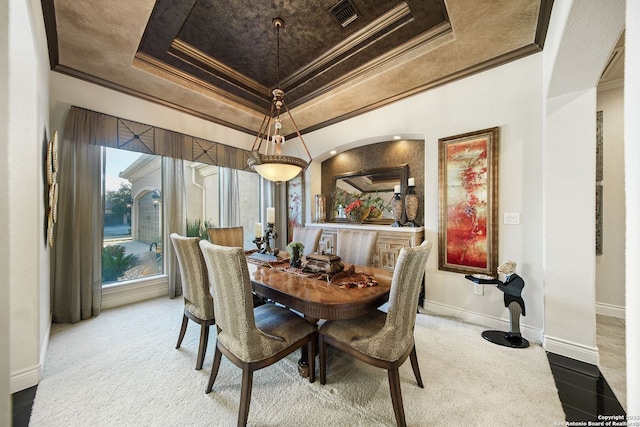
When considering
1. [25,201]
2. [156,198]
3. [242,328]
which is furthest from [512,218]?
[156,198]

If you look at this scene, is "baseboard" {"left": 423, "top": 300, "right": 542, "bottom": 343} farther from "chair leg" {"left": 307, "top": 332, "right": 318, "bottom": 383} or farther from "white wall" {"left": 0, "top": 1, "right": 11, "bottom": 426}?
"white wall" {"left": 0, "top": 1, "right": 11, "bottom": 426}

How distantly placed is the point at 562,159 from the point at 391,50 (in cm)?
201

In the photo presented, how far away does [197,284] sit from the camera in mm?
1917

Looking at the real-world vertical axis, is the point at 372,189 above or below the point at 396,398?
above

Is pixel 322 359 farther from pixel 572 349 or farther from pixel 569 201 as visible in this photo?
pixel 569 201

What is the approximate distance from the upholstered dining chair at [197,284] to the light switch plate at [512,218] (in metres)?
3.02

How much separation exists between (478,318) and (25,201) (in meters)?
4.29

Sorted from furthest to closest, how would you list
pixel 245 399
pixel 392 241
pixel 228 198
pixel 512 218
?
pixel 228 198 → pixel 392 241 → pixel 512 218 → pixel 245 399

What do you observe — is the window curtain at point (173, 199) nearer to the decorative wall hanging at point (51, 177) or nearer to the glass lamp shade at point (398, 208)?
the decorative wall hanging at point (51, 177)

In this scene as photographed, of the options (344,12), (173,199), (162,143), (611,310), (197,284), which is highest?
(344,12)

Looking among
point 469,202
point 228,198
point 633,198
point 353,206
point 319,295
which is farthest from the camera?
point 228,198

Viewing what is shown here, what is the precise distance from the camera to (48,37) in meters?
2.20

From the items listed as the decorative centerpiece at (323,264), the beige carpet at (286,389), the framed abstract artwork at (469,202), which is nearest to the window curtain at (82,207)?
the beige carpet at (286,389)

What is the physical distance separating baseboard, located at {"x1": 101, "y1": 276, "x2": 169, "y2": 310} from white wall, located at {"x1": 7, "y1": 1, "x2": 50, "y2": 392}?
1404mm
